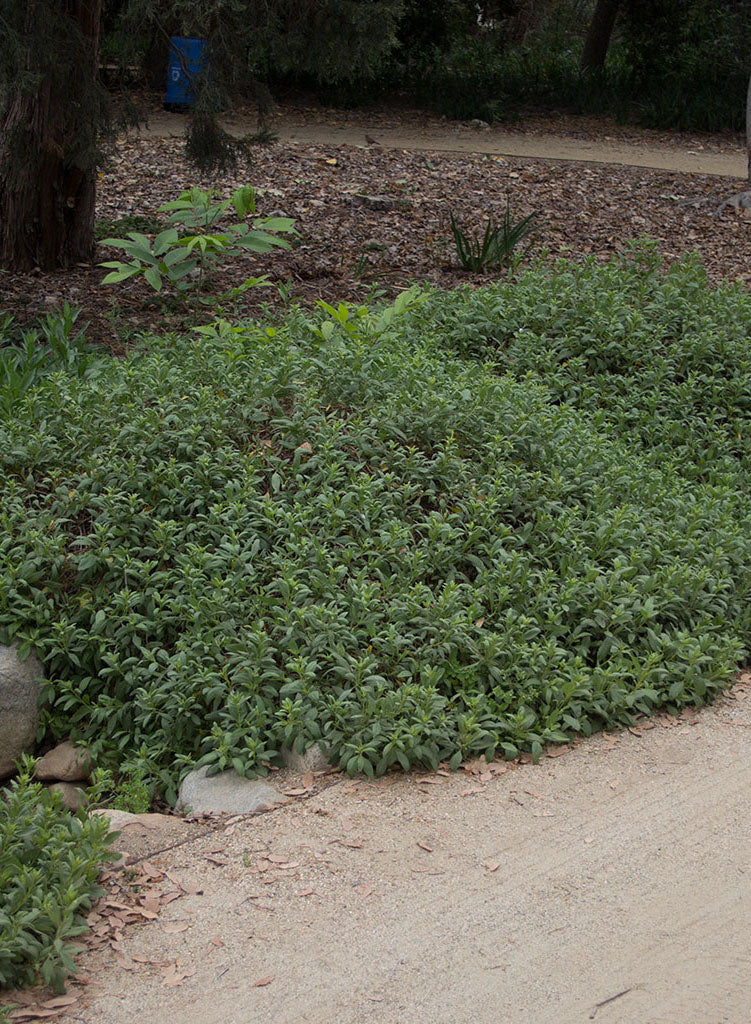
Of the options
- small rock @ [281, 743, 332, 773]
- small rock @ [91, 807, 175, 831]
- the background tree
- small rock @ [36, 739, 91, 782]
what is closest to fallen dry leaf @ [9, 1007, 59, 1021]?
small rock @ [91, 807, 175, 831]

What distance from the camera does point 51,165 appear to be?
7.65m

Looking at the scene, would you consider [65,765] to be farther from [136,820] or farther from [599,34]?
[599,34]

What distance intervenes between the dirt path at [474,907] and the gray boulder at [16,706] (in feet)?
3.81

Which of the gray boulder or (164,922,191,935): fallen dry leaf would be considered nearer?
(164,922,191,935): fallen dry leaf

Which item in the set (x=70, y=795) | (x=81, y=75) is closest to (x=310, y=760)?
(x=70, y=795)

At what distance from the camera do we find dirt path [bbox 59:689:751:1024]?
2.53 meters

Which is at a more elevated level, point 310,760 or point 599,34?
point 599,34

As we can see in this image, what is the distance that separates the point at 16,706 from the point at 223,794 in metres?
1.04

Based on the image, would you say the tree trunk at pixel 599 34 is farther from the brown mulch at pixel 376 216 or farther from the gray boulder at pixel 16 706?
the gray boulder at pixel 16 706

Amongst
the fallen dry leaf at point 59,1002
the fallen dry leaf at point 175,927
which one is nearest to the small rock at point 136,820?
the fallen dry leaf at point 175,927

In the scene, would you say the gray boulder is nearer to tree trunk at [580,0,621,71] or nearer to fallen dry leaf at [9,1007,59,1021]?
fallen dry leaf at [9,1007,59,1021]

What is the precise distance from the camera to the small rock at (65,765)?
3.86 metres

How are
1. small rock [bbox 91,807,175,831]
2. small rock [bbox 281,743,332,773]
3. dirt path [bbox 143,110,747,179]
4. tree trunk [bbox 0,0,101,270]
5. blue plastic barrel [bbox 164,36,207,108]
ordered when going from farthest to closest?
dirt path [bbox 143,110,747,179]
blue plastic barrel [bbox 164,36,207,108]
tree trunk [bbox 0,0,101,270]
small rock [bbox 281,743,332,773]
small rock [bbox 91,807,175,831]

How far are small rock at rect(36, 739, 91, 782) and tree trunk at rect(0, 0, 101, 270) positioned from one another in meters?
4.27
